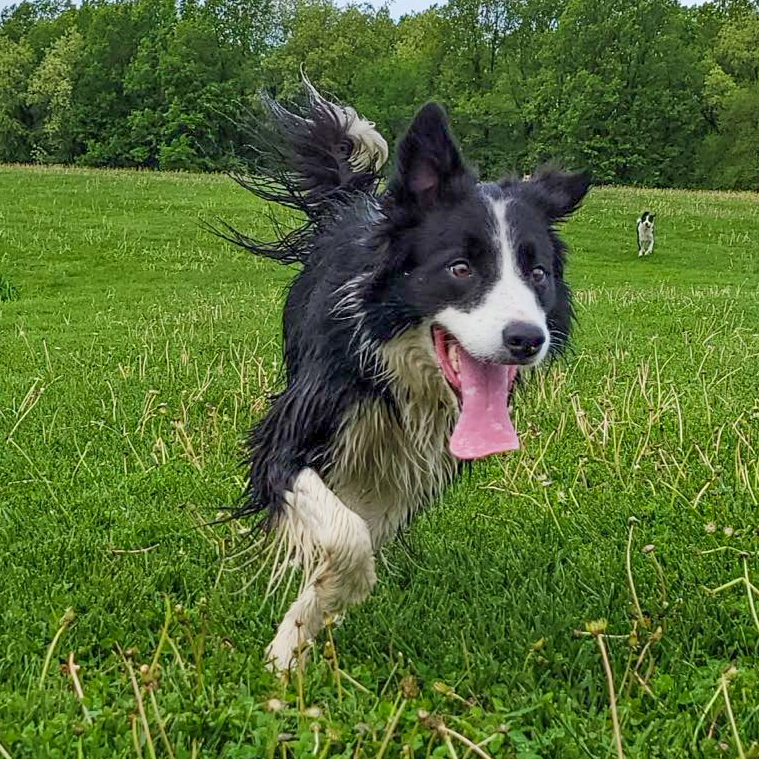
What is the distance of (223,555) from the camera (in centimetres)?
374

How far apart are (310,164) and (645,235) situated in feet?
50.3

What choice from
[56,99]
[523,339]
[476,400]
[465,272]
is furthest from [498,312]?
[56,99]

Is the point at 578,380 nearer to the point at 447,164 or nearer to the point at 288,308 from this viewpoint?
the point at 288,308

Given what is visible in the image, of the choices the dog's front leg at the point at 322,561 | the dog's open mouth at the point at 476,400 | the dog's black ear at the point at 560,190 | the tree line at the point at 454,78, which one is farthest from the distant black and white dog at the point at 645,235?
the tree line at the point at 454,78

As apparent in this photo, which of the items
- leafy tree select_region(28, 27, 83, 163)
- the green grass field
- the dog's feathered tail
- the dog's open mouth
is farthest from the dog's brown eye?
leafy tree select_region(28, 27, 83, 163)

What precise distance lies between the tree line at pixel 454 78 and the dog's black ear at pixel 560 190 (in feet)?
132

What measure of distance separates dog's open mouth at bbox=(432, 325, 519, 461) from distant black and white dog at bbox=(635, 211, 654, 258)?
16439 mm

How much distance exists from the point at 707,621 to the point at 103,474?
2.96m

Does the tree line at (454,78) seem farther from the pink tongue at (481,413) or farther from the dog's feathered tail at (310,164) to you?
the pink tongue at (481,413)

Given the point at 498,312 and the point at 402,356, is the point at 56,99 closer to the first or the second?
the point at 402,356

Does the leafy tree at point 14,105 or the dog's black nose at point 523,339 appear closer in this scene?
the dog's black nose at point 523,339

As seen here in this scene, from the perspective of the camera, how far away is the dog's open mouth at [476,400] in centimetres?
296

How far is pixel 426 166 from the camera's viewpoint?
10.2 ft

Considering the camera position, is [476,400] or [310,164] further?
[310,164]
